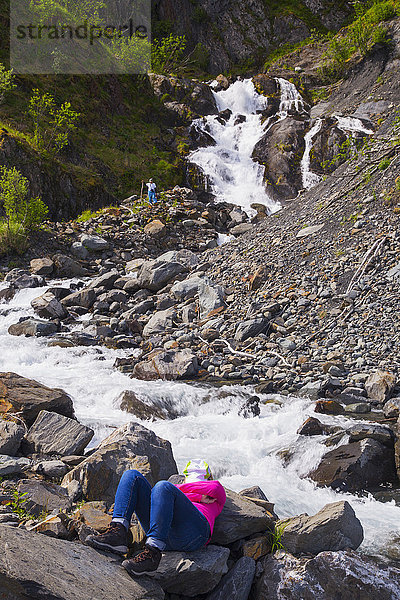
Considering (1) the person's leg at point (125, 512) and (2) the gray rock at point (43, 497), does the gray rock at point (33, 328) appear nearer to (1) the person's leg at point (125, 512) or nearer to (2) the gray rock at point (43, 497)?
(2) the gray rock at point (43, 497)

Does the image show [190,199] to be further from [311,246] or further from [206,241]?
[311,246]

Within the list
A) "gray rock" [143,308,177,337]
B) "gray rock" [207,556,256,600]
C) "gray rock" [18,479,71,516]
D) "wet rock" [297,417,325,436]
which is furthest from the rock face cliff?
"gray rock" [207,556,256,600]

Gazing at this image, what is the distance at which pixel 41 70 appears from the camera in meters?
32.7

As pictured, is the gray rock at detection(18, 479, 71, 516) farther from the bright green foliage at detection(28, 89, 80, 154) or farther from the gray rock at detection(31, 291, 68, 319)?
the bright green foliage at detection(28, 89, 80, 154)

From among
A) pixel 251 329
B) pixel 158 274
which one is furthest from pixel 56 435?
pixel 158 274

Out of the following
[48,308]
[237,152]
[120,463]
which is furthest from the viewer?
[237,152]

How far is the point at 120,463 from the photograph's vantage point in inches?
184

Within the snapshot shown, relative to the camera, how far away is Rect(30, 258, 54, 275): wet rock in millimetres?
18438

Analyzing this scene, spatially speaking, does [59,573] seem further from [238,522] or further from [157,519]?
[238,522]

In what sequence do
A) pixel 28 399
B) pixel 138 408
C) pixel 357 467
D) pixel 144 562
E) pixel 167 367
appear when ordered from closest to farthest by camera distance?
pixel 144 562
pixel 357 467
pixel 28 399
pixel 138 408
pixel 167 367

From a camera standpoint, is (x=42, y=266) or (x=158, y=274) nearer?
(x=158, y=274)

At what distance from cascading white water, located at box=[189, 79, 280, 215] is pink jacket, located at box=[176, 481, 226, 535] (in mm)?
24257

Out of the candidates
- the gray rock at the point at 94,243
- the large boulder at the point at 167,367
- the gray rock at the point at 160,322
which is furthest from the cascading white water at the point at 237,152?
the large boulder at the point at 167,367

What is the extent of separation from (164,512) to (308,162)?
97.5 ft
